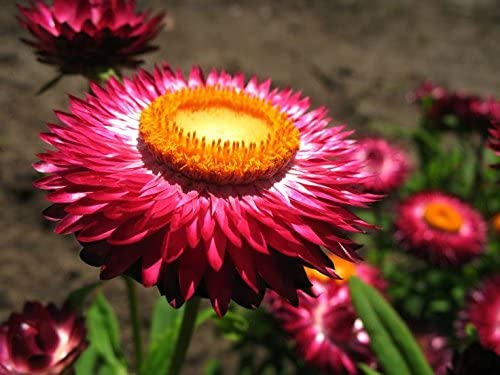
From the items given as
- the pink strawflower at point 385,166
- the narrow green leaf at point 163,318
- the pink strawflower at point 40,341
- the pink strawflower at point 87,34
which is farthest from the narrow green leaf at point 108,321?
the pink strawflower at point 385,166

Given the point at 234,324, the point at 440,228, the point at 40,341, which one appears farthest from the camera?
the point at 440,228

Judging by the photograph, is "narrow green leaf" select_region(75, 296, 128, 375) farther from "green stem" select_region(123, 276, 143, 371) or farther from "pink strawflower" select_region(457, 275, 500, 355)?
"pink strawflower" select_region(457, 275, 500, 355)

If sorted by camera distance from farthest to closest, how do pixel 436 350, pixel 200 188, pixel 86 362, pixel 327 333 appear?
pixel 436 350
pixel 86 362
pixel 327 333
pixel 200 188

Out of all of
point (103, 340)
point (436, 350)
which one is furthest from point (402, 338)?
point (103, 340)

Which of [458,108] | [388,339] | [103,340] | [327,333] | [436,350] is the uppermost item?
[458,108]

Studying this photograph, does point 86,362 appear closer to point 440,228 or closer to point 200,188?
point 200,188

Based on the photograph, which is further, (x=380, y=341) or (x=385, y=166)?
(x=385, y=166)

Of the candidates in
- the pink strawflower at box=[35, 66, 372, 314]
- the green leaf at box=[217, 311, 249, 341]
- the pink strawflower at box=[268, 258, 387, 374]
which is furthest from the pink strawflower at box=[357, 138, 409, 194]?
the pink strawflower at box=[35, 66, 372, 314]

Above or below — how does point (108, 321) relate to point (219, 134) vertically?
below
